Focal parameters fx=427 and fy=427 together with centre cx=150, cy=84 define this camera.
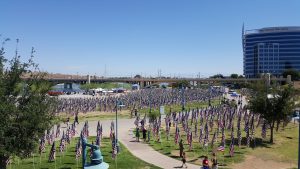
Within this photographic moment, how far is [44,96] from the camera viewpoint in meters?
22.2

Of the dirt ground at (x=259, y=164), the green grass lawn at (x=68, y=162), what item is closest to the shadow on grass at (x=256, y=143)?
the dirt ground at (x=259, y=164)

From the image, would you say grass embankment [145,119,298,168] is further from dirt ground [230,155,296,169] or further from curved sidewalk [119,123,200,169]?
curved sidewalk [119,123,200,169]

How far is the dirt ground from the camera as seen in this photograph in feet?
104

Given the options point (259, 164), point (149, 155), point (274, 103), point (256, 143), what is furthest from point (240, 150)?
point (149, 155)

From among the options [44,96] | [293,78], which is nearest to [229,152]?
[44,96]

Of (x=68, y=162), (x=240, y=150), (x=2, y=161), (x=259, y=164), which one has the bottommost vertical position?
(x=259, y=164)

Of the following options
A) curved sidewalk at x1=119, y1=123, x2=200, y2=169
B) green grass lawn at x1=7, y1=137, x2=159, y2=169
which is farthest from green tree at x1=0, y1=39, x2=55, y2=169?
curved sidewalk at x1=119, y1=123, x2=200, y2=169

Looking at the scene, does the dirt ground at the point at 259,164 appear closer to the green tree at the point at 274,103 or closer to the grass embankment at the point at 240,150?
the grass embankment at the point at 240,150

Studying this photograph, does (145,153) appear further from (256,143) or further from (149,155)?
(256,143)

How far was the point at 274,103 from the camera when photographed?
42188mm

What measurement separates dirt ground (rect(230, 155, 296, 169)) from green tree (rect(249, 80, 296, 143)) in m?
8.65

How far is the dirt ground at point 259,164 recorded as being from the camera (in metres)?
31.6

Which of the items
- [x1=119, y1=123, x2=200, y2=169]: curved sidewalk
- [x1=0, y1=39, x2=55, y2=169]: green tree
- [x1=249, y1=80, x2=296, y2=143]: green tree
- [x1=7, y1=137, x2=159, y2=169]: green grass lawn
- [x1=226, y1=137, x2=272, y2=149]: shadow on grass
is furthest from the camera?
[x1=249, y1=80, x2=296, y2=143]: green tree

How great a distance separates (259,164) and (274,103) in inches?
443
